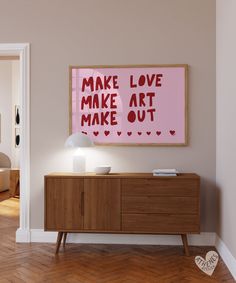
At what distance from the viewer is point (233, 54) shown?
336cm

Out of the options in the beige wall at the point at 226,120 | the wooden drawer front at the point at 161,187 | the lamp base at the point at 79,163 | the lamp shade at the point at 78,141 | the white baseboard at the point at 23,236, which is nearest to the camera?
the beige wall at the point at 226,120

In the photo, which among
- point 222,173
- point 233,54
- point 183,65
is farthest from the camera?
point 183,65

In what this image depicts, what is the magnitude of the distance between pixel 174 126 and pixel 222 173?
28.0 inches

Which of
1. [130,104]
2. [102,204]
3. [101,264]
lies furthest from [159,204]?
[130,104]

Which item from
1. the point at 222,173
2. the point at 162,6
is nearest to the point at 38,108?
the point at 162,6

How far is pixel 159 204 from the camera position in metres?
3.83

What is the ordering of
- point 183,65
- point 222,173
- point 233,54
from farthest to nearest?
point 183,65 → point 222,173 → point 233,54

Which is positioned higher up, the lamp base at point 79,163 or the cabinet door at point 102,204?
the lamp base at point 79,163

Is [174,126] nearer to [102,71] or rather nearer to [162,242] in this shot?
[102,71]

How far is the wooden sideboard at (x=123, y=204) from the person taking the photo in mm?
3809

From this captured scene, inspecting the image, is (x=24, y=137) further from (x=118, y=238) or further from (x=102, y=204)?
(x=118, y=238)

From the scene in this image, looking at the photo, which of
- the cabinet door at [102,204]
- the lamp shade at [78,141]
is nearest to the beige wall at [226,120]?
the cabinet door at [102,204]

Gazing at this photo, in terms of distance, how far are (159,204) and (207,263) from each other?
0.69m

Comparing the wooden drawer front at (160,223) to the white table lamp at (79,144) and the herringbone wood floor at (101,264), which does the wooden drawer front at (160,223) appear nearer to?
the herringbone wood floor at (101,264)
